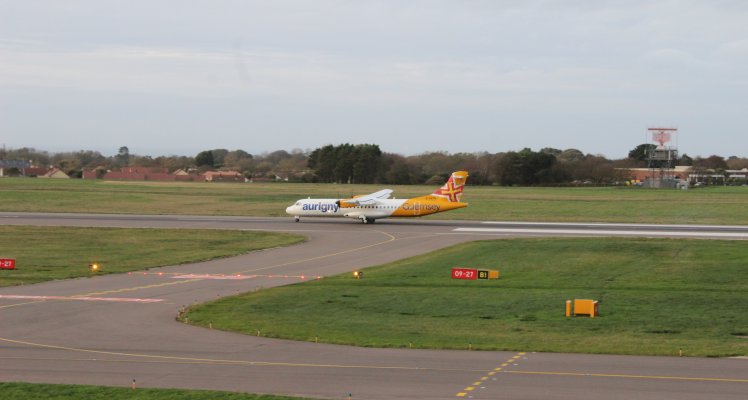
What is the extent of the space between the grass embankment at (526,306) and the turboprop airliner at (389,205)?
86.7 ft

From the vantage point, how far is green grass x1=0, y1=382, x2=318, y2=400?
21.5 meters

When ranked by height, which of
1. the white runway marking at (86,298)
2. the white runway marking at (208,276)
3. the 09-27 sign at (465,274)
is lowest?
the white runway marking at (208,276)

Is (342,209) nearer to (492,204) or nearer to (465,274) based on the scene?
(492,204)

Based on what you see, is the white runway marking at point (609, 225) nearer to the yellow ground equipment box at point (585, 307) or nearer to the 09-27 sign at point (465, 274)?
the 09-27 sign at point (465, 274)

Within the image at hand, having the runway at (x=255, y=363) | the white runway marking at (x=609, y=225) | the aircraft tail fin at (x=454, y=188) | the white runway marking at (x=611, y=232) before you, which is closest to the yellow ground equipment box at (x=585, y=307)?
the runway at (x=255, y=363)

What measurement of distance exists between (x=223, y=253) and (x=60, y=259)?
10.8 meters

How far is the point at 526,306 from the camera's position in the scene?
3688 centimetres

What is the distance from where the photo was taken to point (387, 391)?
73.0 feet

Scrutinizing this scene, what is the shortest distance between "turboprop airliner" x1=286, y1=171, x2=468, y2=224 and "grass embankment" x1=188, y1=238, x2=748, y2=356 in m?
26.4

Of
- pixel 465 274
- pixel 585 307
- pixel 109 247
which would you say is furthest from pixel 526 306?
pixel 109 247

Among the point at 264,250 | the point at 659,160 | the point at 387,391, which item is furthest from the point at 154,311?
the point at 659,160

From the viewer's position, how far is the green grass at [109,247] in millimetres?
51094

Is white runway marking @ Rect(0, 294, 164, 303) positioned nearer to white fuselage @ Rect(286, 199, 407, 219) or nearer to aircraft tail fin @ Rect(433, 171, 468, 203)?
white fuselage @ Rect(286, 199, 407, 219)

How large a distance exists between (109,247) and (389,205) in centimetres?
2850
